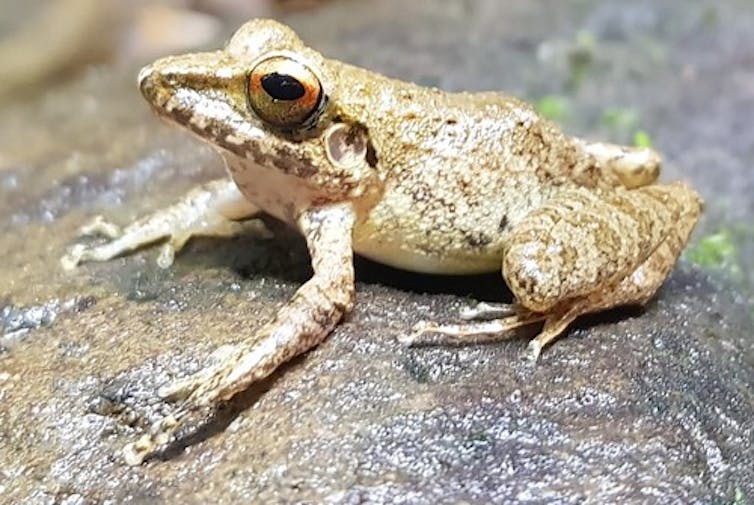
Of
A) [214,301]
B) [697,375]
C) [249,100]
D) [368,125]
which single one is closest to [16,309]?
[214,301]

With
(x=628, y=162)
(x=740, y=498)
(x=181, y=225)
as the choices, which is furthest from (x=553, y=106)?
(x=740, y=498)

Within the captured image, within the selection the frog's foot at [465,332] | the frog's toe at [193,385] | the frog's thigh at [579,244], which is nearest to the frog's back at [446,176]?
the frog's thigh at [579,244]

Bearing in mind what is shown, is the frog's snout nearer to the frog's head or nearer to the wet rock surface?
Answer: the frog's head

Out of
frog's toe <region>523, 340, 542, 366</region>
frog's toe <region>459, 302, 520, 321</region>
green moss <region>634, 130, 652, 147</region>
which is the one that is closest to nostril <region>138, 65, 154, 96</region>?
frog's toe <region>459, 302, 520, 321</region>

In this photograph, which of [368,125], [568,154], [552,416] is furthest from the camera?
[568,154]

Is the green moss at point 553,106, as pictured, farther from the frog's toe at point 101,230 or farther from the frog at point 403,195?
the frog's toe at point 101,230

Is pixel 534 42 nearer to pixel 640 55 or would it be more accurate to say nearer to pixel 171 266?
pixel 640 55
